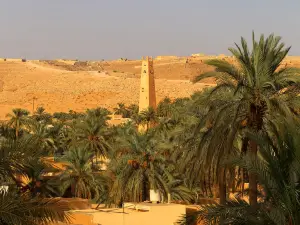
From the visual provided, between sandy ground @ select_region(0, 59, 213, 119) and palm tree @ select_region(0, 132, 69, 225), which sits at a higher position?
sandy ground @ select_region(0, 59, 213, 119)

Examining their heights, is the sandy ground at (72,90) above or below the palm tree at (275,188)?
above

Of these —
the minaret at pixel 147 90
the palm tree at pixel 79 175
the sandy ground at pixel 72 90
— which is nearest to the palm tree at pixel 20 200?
the palm tree at pixel 79 175

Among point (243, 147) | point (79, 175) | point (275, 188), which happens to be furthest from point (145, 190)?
point (275, 188)

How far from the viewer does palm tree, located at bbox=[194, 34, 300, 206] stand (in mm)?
9199

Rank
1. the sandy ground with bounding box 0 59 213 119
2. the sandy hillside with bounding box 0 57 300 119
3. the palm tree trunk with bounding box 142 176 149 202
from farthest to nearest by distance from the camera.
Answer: the sandy hillside with bounding box 0 57 300 119, the sandy ground with bounding box 0 59 213 119, the palm tree trunk with bounding box 142 176 149 202

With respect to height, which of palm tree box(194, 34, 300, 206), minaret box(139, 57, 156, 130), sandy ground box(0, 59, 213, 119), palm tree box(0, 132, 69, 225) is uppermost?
sandy ground box(0, 59, 213, 119)

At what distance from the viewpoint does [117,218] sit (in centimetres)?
1658

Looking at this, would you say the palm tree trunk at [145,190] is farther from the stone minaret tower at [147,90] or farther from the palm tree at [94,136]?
the stone minaret tower at [147,90]

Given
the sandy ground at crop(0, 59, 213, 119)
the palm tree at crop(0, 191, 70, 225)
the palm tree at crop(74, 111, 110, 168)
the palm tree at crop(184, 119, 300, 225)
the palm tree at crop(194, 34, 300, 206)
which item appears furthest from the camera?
the sandy ground at crop(0, 59, 213, 119)

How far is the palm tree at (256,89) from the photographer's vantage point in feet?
30.2

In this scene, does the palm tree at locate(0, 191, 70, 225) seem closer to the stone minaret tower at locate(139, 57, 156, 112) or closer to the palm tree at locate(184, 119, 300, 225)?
the palm tree at locate(184, 119, 300, 225)

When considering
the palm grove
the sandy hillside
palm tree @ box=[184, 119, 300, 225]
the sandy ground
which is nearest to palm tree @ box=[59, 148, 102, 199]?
the palm grove

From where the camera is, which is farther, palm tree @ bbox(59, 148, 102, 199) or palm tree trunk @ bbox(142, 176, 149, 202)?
palm tree @ bbox(59, 148, 102, 199)

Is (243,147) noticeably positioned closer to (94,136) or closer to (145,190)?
(145,190)
